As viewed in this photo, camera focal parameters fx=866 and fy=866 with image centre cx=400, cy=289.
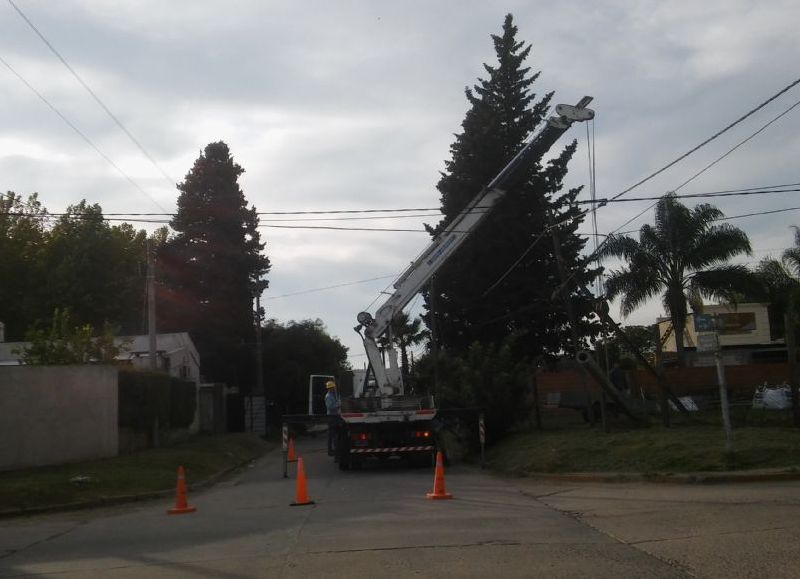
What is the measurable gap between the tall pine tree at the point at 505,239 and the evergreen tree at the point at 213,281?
1586 cm

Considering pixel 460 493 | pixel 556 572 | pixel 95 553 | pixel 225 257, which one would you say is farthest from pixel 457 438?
pixel 225 257

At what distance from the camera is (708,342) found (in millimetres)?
14836

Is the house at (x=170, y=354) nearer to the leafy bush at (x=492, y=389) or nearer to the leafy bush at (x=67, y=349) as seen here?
the leafy bush at (x=67, y=349)

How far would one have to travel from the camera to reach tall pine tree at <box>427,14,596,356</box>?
3844 cm

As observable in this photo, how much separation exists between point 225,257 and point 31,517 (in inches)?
1453

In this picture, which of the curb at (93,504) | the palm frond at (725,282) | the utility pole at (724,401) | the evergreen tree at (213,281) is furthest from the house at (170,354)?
the utility pole at (724,401)

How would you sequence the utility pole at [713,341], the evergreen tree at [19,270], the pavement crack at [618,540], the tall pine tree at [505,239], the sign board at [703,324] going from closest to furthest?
the pavement crack at [618,540]
the utility pole at [713,341]
the sign board at [703,324]
the tall pine tree at [505,239]
the evergreen tree at [19,270]

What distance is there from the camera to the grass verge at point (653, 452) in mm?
14703

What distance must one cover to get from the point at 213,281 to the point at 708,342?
4052 cm

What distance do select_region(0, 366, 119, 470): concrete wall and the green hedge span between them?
994 millimetres

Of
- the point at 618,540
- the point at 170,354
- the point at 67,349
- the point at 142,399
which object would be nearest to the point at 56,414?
the point at 67,349

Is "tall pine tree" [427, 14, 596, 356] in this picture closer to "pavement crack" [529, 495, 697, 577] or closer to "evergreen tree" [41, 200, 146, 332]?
"evergreen tree" [41, 200, 146, 332]

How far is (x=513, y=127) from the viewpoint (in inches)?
1539

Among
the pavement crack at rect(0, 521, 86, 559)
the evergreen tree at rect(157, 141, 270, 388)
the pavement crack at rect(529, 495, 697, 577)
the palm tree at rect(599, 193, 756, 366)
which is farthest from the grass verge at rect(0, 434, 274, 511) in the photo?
the evergreen tree at rect(157, 141, 270, 388)
